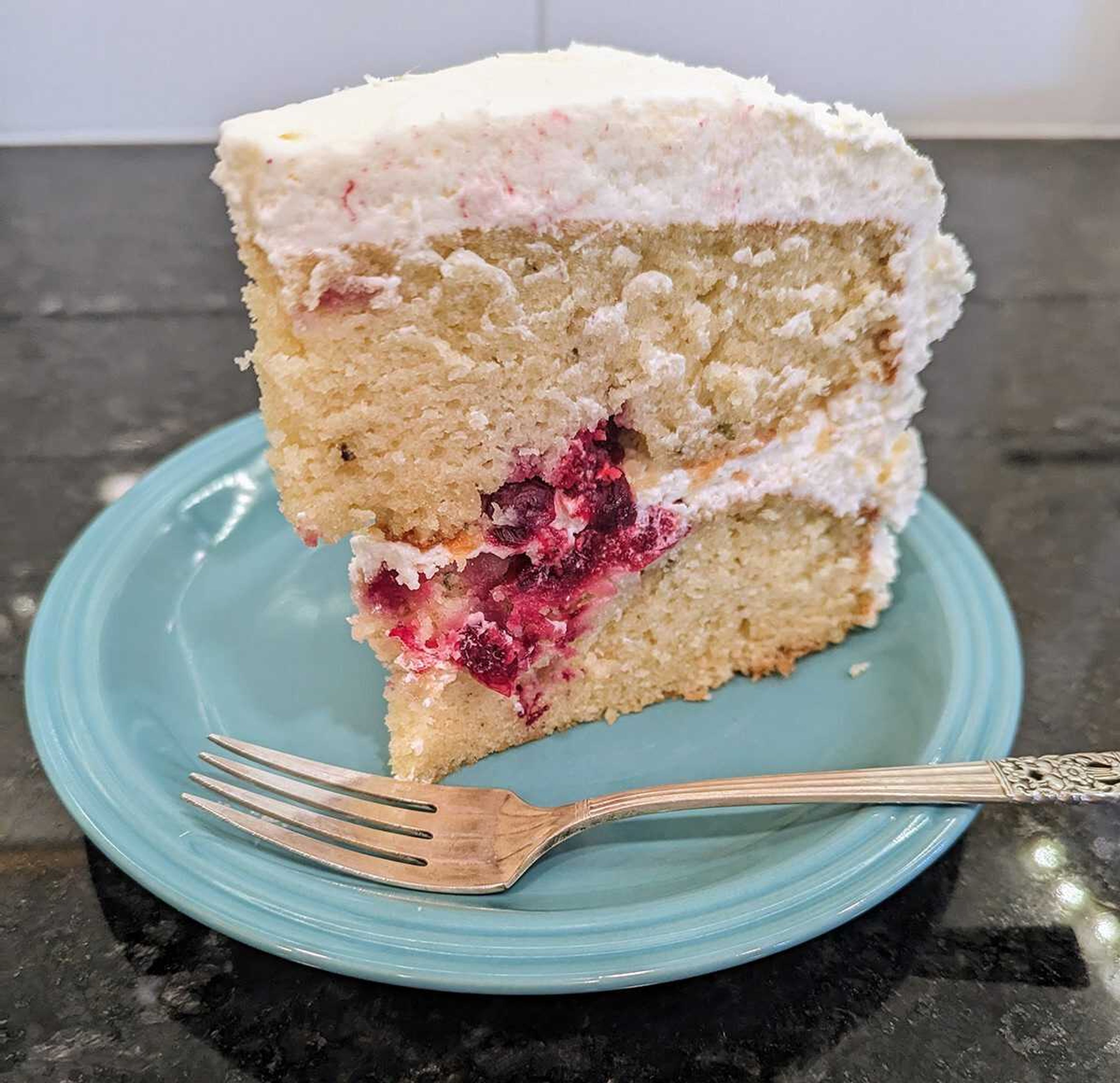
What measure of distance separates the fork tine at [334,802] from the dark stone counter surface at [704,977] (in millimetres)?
147

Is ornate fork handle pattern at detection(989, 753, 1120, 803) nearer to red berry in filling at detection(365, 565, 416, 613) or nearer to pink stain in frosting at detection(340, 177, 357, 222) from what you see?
red berry in filling at detection(365, 565, 416, 613)

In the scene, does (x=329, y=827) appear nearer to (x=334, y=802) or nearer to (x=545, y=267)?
(x=334, y=802)

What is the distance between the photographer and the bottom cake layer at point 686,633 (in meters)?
1.17

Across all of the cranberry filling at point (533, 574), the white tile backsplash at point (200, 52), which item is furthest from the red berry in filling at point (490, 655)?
the white tile backsplash at point (200, 52)

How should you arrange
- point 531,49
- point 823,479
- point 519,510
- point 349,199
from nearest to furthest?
point 349,199 → point 519,510 → point 823,479 → point 531,49

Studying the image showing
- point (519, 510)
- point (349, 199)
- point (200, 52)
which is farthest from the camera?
point (200, 52)

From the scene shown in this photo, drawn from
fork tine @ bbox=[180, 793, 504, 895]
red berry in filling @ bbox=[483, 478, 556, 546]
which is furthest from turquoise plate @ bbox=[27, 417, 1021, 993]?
red berry in filling @ bbox=[483, 478, 556, 546]

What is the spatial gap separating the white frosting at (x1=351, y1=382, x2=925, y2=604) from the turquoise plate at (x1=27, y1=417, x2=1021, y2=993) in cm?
10

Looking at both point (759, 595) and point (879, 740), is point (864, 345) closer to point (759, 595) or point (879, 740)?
point (759, 595)

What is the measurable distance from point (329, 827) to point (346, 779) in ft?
0.25

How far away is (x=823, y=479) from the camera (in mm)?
1278

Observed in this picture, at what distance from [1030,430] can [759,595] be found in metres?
0.90

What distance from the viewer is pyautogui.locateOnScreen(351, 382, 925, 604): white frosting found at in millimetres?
1120

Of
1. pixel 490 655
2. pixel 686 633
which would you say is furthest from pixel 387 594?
pixel 686 633
